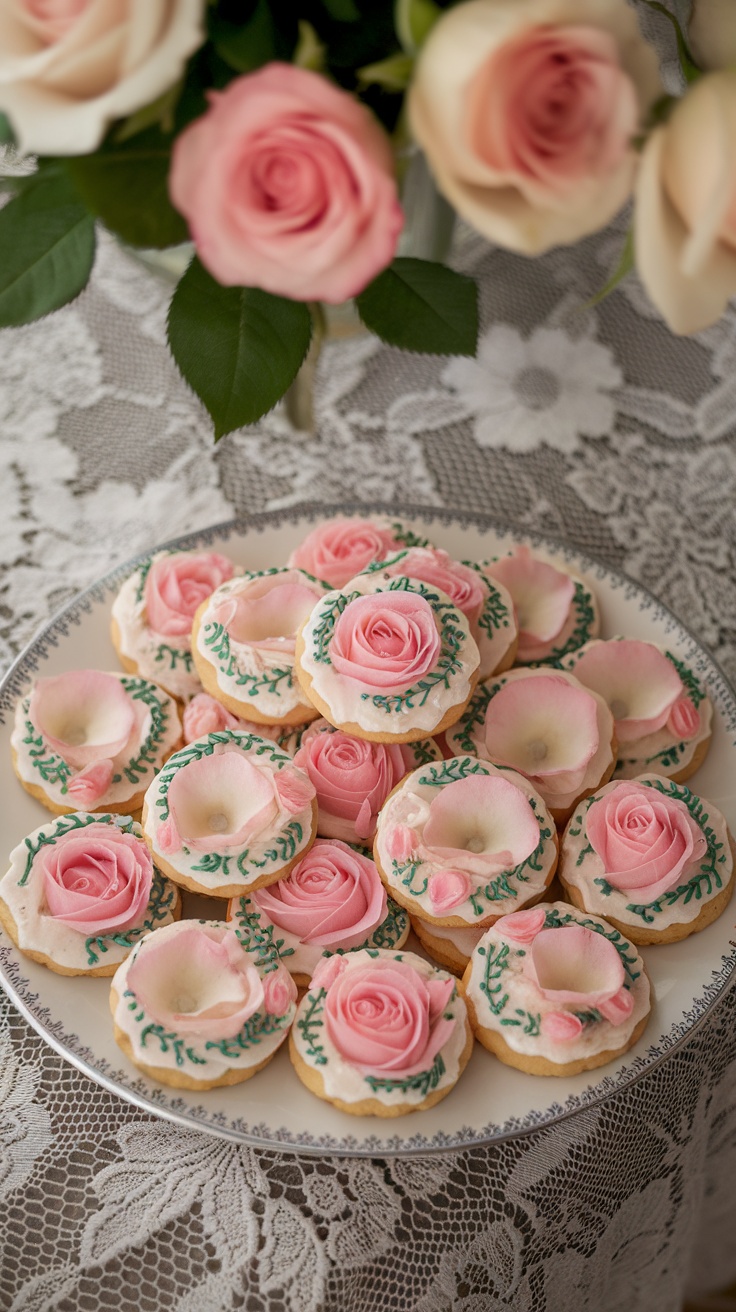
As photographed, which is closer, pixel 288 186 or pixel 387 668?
pixel 288 186

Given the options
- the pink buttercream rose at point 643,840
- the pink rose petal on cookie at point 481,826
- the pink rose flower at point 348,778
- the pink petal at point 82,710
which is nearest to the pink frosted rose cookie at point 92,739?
the pink petal at point 82,710

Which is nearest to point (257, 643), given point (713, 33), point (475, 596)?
point (475, 596)

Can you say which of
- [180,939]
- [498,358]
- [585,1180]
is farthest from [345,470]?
[585,1180]

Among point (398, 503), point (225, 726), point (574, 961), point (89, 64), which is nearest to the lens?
point (89, 64)

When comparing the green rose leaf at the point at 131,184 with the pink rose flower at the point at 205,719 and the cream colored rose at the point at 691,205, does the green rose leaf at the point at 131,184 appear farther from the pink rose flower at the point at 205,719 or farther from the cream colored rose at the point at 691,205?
the pink rose flower at the point at 205,719

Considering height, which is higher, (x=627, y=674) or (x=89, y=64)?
(x=89, y=64)

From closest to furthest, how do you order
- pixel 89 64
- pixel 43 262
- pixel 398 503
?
pixel 89 64 < pixel 43 262 < pixel 398 503

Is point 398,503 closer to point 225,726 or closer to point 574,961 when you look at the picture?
point 225,726
